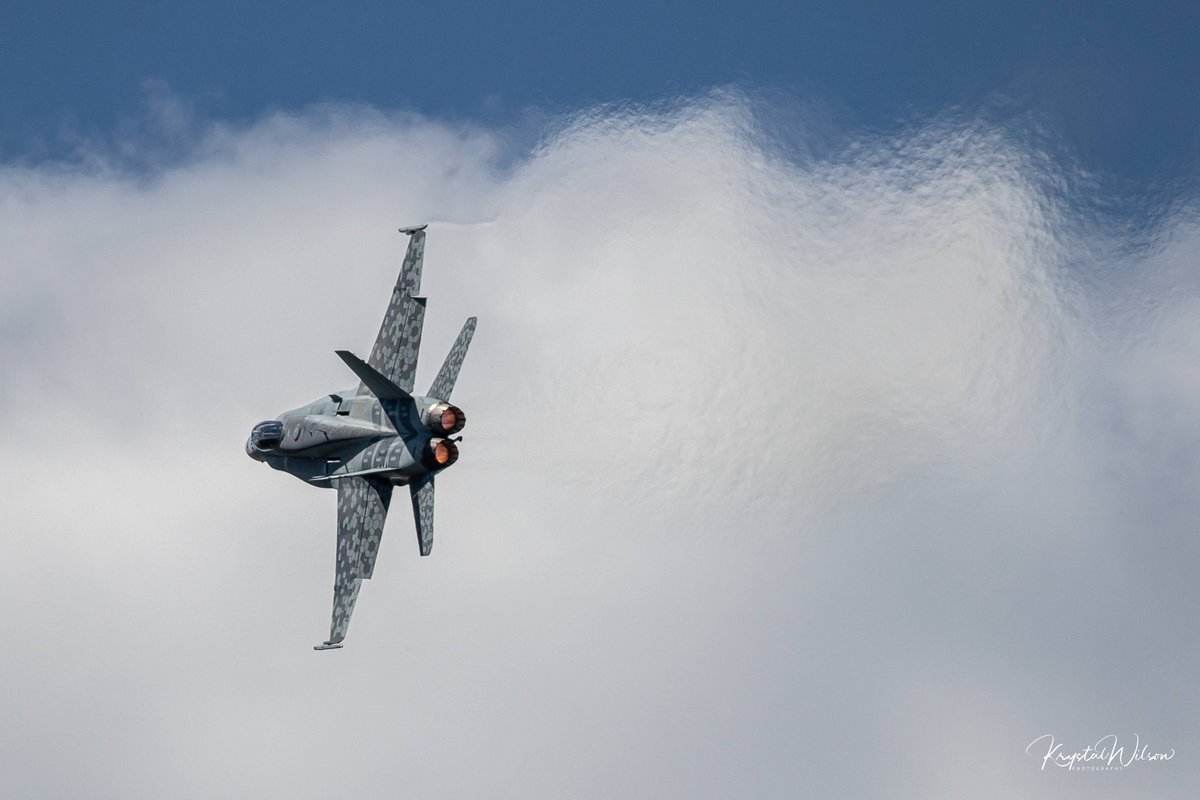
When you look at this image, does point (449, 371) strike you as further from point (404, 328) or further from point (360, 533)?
point (360, 533)

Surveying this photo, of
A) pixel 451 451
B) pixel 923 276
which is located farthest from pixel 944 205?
pixel 451 451

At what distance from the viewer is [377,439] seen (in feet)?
162

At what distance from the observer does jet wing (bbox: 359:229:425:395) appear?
50156 mm

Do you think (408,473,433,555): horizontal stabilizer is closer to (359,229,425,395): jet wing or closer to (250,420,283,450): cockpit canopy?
(359,229,425,395): jet wing

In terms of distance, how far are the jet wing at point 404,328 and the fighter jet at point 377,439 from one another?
0.09 feet

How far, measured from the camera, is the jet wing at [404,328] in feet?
165

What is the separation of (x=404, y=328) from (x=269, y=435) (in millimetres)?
4726

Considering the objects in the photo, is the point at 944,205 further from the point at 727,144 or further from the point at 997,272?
the point at 727,144

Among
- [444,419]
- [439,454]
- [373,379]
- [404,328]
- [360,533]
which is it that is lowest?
[360,533]

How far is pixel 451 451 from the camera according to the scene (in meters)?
47.8

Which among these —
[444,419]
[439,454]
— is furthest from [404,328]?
[439,454]

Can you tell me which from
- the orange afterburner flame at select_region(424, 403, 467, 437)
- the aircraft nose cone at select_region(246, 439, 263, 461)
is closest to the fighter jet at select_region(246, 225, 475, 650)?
the orange afterburner flame at select_region(424, 403, 467, 437)

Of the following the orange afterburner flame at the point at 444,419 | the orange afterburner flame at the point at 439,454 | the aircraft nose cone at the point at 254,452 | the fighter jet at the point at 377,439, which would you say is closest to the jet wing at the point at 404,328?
the fighter jet at the point at 377,439

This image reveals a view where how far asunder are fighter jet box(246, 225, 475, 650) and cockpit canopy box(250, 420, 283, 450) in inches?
1.0
